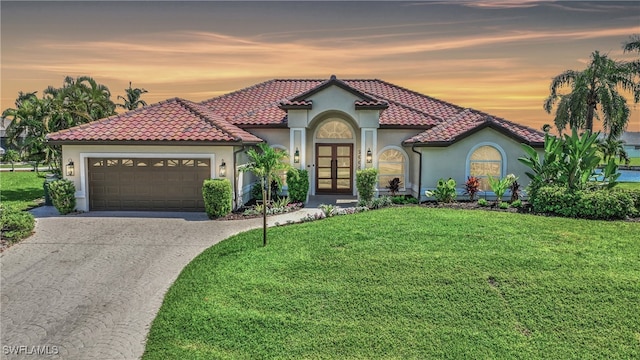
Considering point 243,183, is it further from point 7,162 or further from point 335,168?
point 7,162

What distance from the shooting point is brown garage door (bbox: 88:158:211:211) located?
53.5 feet

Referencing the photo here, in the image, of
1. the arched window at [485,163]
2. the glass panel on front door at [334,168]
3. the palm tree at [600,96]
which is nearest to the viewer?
the arched window at [485,163]

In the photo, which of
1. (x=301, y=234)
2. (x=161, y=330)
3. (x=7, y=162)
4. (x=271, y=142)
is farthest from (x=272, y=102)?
(x=7, y=162)

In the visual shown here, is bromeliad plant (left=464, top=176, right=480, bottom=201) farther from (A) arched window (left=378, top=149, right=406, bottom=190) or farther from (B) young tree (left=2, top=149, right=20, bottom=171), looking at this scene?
(B) young tree (left=2, top=149, right=20, bottom=171)

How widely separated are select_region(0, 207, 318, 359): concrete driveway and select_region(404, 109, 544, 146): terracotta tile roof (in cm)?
669

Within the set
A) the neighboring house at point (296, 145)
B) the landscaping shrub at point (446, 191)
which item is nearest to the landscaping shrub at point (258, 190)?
the neighboring house at point (296, 145)

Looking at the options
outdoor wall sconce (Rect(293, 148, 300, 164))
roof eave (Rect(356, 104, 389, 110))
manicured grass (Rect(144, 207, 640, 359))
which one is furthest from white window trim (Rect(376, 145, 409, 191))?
manicured grass (Rect(144, 207, 640, 359))

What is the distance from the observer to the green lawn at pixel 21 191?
19733 millimetres

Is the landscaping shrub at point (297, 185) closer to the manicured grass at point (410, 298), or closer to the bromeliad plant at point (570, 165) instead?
the manicured grass at point (410, 298)

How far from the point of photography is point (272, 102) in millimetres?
23000

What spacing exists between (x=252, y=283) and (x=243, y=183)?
9252 mm

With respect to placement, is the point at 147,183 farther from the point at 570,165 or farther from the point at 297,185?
the point at 570,165

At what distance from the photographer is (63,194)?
620 inches

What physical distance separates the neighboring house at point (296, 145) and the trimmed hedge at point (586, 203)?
345cm
